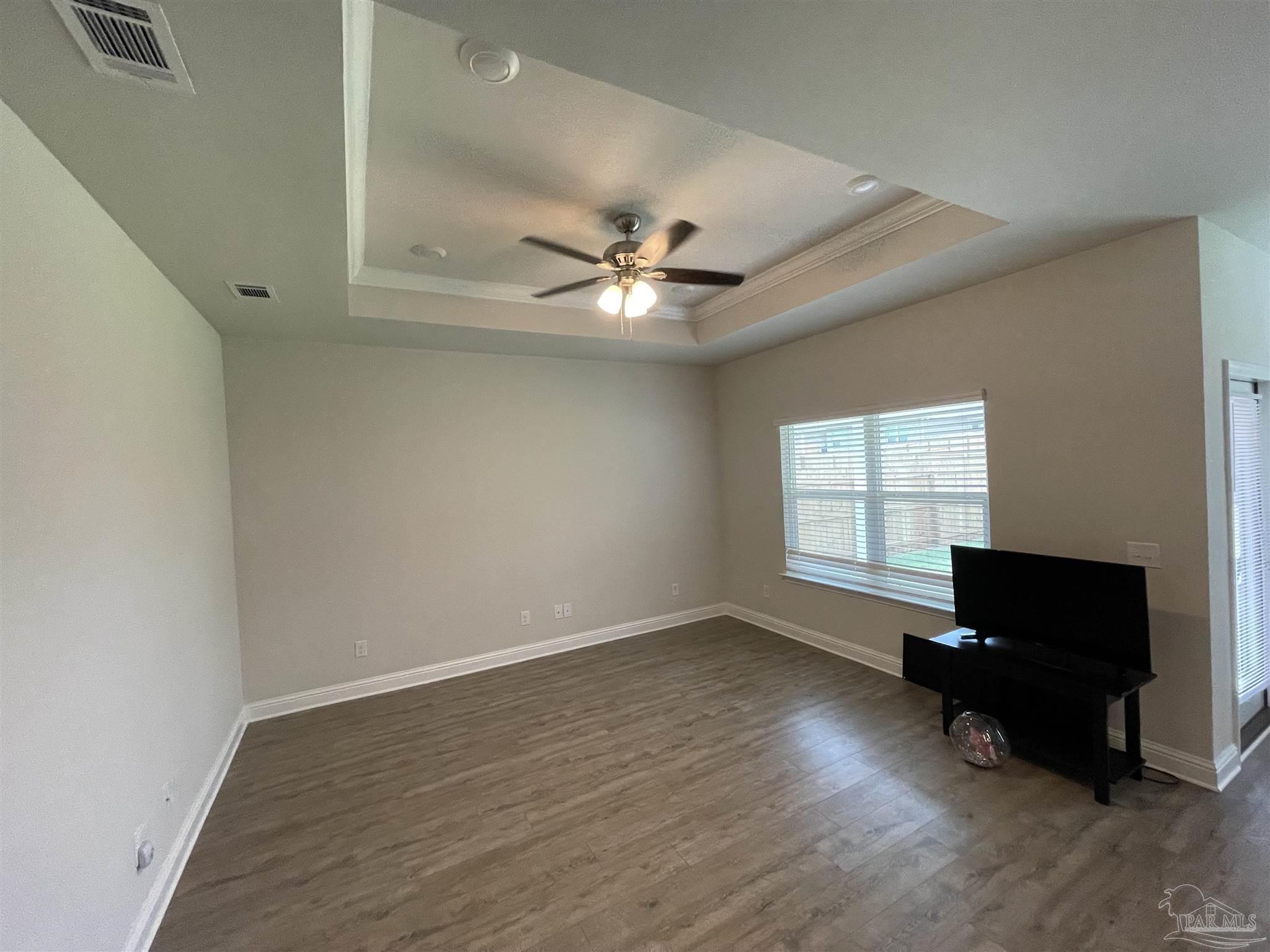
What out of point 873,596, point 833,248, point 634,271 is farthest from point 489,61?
point 873,596

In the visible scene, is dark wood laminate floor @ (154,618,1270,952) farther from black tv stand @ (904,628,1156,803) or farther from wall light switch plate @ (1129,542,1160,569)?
wall light switch plate @ (1129,542,1160,569)

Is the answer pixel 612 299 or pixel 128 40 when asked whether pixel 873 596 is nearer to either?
pixel 612 299

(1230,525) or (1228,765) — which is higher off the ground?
(1230,525)

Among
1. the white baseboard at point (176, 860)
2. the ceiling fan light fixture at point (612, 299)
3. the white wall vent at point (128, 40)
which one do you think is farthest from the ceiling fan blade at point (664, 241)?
the white baseboard at point (176, 860)

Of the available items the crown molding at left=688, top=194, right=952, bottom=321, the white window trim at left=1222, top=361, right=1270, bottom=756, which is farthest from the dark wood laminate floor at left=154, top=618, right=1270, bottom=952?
the crown molding at left=688, top=194, right=952, bottom=321

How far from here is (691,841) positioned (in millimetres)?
2166

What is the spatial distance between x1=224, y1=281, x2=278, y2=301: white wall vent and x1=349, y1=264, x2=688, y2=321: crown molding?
0.43 m

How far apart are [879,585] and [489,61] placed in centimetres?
398

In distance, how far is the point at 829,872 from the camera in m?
1.97

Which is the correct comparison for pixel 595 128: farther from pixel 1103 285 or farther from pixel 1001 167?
pixel 1103 285

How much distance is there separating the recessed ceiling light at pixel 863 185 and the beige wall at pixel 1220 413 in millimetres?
1471

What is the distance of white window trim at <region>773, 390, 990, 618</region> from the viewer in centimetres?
321

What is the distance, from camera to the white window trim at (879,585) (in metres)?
3.21

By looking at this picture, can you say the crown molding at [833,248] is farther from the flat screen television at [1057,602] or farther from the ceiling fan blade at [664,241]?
the flat screen television at [1057,602]
